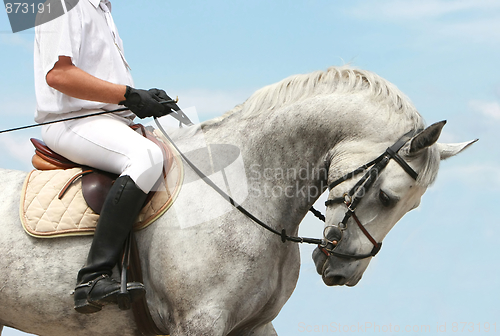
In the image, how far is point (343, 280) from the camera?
384 centimetres

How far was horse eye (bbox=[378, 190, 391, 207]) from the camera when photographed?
3645 millimetres

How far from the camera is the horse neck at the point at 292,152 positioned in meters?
3.81

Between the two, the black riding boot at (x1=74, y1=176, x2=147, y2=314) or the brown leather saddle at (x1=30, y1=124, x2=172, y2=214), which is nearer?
the black riding boot at (x1=74, y1=176, x2=147, y2=314)

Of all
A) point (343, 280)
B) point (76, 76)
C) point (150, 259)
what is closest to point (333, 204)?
point (343, 280)

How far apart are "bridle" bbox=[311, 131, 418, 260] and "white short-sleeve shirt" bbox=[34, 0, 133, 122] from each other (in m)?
1.75

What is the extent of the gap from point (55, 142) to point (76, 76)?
0.58 m

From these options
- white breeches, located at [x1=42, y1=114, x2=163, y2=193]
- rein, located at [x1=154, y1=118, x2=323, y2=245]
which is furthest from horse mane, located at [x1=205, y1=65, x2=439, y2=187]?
white breeches, located at [x1=42, y1=114, x2=163, y2=193]

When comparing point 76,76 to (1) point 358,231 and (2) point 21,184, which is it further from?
(1) point 358,231

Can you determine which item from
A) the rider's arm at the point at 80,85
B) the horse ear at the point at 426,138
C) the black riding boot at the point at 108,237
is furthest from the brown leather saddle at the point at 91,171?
the horse ear at the point at 426,138

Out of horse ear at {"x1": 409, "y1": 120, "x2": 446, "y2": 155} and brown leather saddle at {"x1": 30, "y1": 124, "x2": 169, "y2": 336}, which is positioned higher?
horse ear at {"x1": 409, "y1": 120, "x2": 446, "y2": 155}

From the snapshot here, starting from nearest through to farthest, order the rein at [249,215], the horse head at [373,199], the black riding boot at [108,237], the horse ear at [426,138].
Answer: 1. the horse ear at [426,138]
2. the horse head at [373,199]
3. the black riding boot at [108,237]
4. the rein at [249,215]

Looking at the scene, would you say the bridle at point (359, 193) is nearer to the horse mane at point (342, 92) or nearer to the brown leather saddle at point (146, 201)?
the horse mane at point (342, 92)

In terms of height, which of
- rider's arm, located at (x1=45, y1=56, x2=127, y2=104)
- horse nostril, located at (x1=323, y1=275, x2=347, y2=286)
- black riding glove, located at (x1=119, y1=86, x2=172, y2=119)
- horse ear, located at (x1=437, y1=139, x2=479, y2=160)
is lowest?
horse nostril, located at (x1=323, y1=275, x2=347, y2=286)

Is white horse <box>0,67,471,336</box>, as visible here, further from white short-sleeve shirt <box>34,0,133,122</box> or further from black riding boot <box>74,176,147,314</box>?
white short-sleeve shirt <box>34,0,133,122</box>
